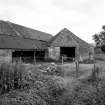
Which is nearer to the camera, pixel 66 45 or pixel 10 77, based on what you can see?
pixel 10 77

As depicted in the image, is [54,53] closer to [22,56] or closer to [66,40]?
[66,40]

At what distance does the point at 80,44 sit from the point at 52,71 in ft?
42.8

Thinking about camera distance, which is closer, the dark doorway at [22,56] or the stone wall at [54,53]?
the dark doorway at [22,56]

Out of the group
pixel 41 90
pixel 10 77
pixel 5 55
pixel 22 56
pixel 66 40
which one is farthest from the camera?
pixel 66 40

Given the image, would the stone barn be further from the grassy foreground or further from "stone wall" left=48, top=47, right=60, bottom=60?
the grassy foreground

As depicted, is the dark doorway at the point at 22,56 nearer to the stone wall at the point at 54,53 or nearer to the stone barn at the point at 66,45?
the stone wall at the point at 54,53

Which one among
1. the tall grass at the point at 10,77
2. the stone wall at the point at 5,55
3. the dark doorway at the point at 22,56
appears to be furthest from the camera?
the dark doorway at the point at 22,56

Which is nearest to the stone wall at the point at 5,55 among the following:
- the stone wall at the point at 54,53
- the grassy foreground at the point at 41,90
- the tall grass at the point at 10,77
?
the stone wall at the point at 54,53

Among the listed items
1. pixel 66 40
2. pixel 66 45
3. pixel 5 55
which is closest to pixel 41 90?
pixel 5 55

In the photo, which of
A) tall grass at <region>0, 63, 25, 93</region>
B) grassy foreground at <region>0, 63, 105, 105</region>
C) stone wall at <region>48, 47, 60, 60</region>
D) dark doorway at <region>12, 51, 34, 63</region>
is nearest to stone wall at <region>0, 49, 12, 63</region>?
dark doorway at <region>12, 51, 34, 63</region>

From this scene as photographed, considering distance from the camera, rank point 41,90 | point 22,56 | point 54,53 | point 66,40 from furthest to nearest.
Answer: point 66,40, point 54,53, point 22,56, point 41,90

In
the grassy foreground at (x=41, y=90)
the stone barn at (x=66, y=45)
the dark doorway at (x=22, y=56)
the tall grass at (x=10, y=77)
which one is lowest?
the grassy foreground at (x=41, y=90)

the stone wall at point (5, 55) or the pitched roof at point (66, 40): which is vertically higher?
the pitched roof at point (66, 40)

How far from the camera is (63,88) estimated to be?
282 inches
